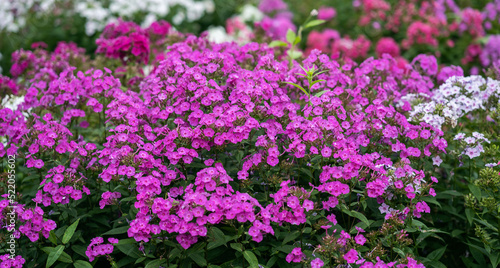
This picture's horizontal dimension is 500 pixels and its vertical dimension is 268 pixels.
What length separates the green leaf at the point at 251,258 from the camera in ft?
8.22

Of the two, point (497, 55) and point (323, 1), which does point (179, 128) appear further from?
point (323, 1)

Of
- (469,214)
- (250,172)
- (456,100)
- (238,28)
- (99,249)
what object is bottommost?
(238,28)

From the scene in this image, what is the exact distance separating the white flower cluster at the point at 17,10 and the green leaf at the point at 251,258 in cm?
694

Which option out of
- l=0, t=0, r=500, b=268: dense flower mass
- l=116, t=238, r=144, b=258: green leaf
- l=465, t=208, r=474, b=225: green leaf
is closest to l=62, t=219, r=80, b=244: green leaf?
l=0, t=0, r=500, b=268: dense flower mass

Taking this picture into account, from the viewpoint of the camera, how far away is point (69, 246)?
3008mm

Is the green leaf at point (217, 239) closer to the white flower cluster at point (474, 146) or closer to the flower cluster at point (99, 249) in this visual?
the flower cluster at point (99, 249)

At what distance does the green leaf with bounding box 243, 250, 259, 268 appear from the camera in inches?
98.7

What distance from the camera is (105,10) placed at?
26.9 feet

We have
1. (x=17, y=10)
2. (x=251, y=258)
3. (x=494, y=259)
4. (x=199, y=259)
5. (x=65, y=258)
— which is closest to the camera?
(x=251, y=258)

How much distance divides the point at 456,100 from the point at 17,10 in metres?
7.54

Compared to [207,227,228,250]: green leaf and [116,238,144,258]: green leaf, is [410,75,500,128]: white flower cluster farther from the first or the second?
[116,238,144,258]: green leaf

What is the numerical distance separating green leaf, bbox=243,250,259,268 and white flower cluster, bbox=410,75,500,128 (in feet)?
4.72

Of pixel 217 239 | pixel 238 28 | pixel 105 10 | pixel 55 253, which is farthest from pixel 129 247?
pixel 105 10

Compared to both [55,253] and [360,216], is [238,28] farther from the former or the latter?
[55,253]
